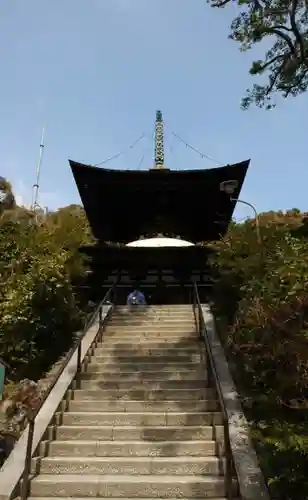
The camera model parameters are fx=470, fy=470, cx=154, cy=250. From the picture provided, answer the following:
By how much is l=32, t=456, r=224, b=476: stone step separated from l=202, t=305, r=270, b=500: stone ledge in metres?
0.30

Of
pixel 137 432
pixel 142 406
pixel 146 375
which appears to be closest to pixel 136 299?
pixel 146 375

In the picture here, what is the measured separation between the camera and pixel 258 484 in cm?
491

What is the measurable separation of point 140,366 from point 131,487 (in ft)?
10.7

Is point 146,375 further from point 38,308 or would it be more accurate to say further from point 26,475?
point 26,475

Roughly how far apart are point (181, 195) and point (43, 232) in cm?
557

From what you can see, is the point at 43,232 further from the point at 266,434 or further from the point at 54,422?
the point at 266,434

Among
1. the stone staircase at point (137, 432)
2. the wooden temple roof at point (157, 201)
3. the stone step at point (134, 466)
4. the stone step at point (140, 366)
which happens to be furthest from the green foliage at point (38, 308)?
the wooden temple roof at point (157, 201)

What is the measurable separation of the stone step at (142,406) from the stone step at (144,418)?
176 mm

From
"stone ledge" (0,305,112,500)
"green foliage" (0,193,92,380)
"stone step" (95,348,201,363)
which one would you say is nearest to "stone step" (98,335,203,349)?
"stone step" (95,348,201,363)

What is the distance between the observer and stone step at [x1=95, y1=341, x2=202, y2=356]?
9.18 meters

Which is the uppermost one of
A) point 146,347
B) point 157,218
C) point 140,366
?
point 157,218

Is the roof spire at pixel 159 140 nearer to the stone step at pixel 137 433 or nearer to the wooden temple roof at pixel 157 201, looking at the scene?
the wooden temple roof at pixel 157 201

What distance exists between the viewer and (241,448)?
5.63 metres

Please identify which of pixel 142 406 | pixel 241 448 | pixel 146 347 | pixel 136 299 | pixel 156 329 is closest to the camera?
pixel 241 448
